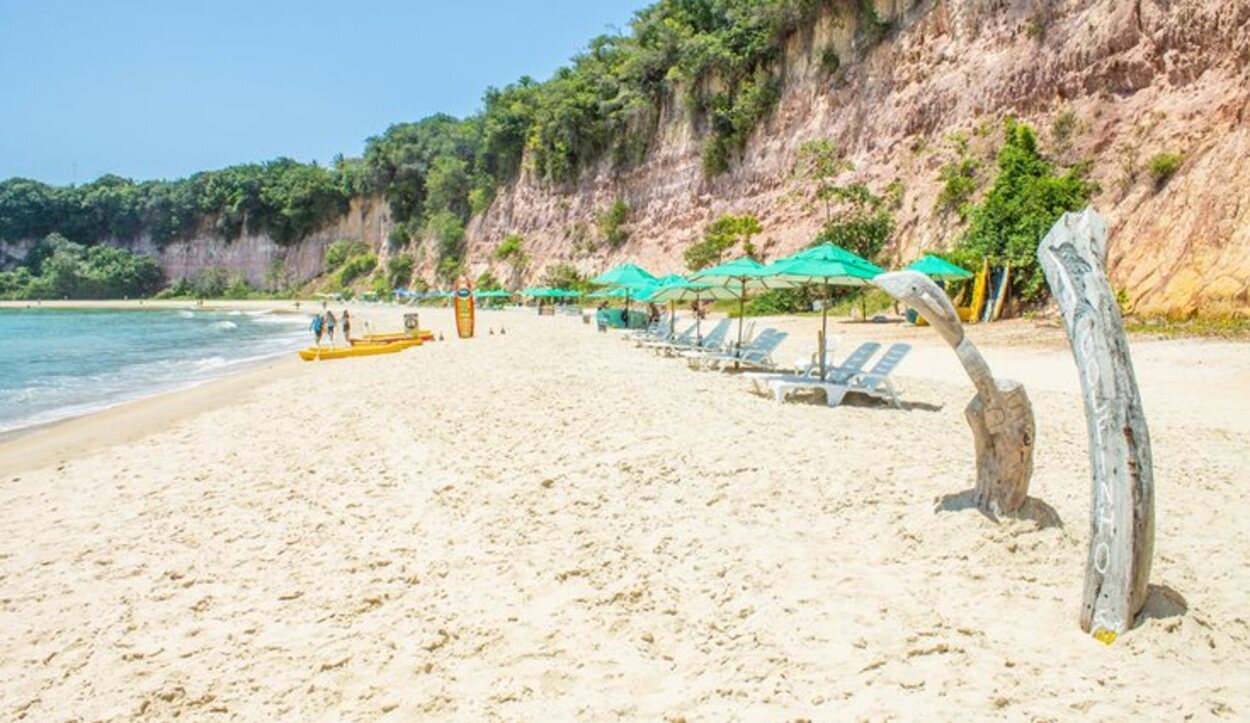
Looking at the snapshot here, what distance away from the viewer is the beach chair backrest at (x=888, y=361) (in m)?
9.41

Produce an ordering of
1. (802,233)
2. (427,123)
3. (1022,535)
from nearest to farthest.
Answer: (1022,535) → (802,233) → (427,123)

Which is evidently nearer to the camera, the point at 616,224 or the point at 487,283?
the point at 616,224

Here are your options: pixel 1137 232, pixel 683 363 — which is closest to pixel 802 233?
pixel 1137 232

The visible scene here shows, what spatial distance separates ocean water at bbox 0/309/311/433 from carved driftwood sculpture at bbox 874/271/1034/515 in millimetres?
12937

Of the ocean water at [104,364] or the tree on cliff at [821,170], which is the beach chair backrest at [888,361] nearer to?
the ocean water at [104,364]

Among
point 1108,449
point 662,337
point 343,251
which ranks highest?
point 343,251

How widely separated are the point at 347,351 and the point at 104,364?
7892 millimetres

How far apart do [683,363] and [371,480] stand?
8.85 metres

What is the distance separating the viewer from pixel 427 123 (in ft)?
270

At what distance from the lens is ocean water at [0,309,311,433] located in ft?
46.1

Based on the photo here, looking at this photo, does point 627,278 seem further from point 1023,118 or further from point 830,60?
point 830,60

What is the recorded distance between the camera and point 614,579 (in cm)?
413

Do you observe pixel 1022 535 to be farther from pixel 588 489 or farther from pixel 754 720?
pixel 588 489

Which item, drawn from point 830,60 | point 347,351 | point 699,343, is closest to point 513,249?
point 830,60
